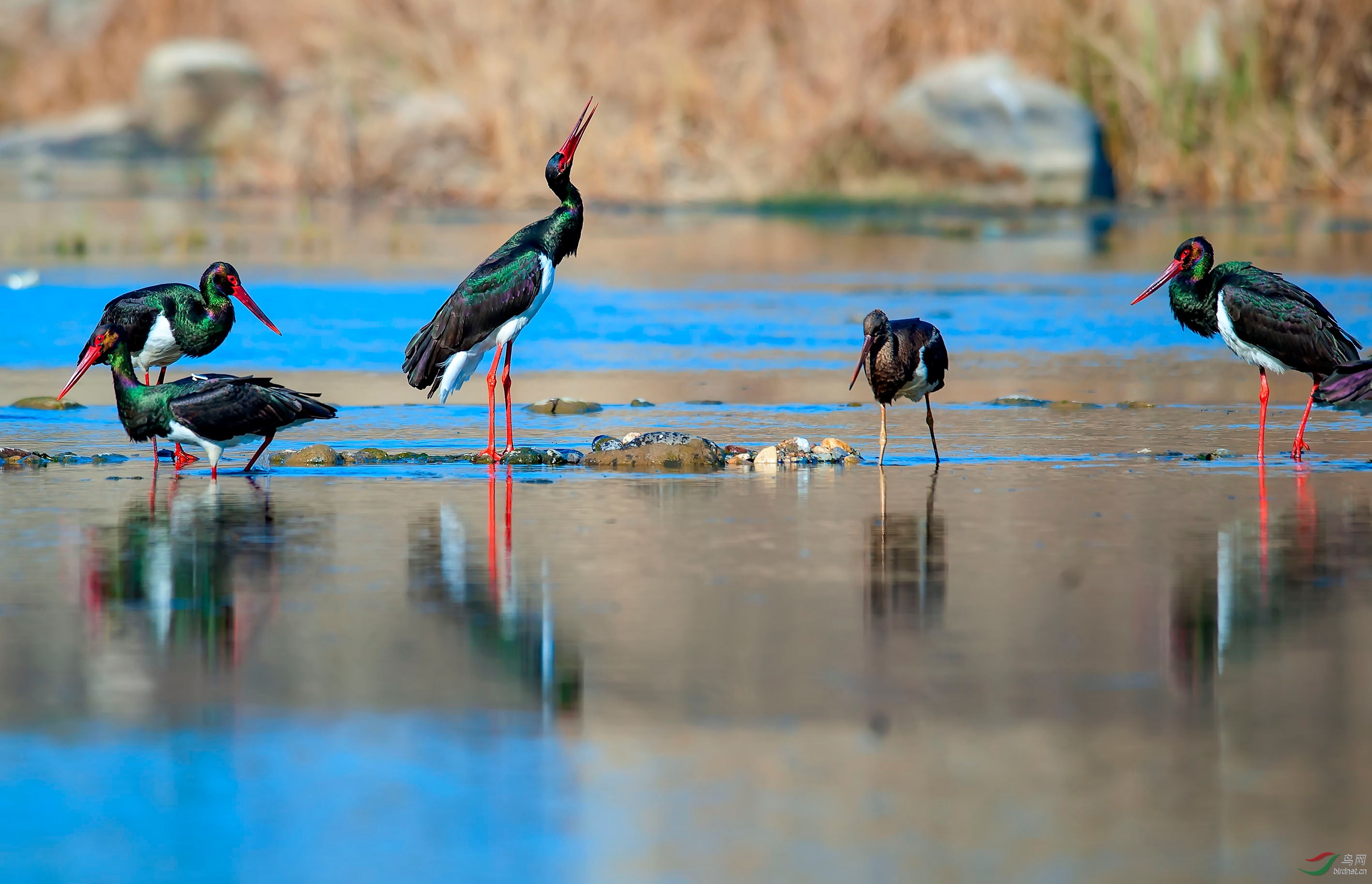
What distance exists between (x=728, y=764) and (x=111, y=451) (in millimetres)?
6334

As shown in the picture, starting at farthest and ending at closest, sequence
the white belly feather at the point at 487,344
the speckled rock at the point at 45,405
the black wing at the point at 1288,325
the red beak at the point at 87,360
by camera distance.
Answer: the speckled rock at the point at 45,405, the white belly feather at the point at 487,344, the black wing at the point at 1288,325, the red beak at the point at 87,360

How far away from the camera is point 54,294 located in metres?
18.4

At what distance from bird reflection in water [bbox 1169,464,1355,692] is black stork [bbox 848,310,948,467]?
2.09 metres

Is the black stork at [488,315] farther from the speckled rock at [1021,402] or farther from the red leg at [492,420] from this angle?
the speckled rock at [1021,402]

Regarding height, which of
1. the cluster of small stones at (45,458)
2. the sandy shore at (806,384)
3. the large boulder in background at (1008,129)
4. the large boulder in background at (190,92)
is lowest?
the cluster of small stones at (45,458)

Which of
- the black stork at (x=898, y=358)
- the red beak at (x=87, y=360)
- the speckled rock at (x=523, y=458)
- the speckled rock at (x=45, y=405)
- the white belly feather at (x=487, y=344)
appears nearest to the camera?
the speckled rock at (x=523, y=458)

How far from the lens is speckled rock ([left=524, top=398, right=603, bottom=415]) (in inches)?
480

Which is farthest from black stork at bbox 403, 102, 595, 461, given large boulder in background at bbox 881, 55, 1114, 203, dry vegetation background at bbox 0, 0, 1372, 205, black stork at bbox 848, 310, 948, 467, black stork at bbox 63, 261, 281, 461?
large boulder in background at bbox 881, 55, 1114, 203

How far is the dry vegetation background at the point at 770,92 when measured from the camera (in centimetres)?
3162

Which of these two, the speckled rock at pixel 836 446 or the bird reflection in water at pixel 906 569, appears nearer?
the bird reflection in water at pixel 906 569

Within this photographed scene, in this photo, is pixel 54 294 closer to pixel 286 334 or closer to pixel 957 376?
pixel 286 334

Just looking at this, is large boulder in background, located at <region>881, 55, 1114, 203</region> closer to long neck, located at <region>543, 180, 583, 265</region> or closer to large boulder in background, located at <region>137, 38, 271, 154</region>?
long neck, located at <region>543, 180, 583, 265</region>

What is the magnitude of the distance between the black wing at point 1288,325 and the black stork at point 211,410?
4915 millimetres

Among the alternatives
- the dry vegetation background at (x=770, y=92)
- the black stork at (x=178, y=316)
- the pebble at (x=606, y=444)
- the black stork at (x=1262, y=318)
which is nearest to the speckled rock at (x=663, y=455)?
the pebble at (x=606, y=444)
